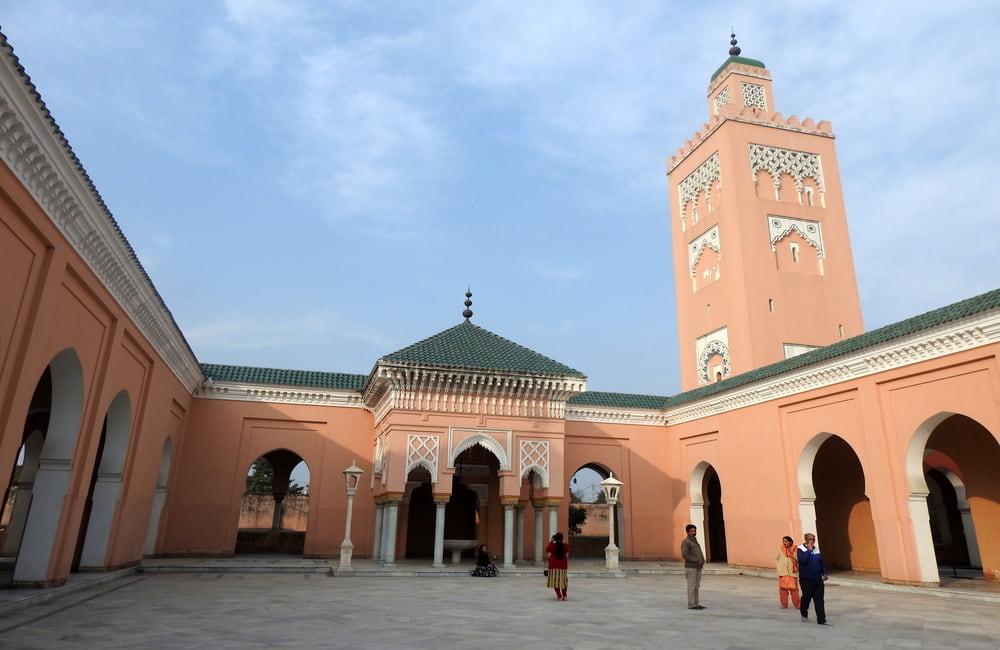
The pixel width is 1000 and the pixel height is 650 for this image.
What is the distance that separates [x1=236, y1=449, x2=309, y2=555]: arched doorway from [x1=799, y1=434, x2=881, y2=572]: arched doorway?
12.2m

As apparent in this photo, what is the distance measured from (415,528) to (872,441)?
36.8 feet

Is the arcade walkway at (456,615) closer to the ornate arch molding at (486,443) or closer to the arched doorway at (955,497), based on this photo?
the arched doorway at (955,497)

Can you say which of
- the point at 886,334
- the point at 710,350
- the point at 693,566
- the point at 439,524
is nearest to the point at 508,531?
the point at 439,524

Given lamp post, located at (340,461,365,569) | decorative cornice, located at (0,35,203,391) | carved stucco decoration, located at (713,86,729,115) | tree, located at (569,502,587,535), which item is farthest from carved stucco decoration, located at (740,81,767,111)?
decorative cornice, located at (0,35,203,391)

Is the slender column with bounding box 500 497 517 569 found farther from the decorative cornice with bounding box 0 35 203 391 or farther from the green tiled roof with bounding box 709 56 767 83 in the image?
the green tiled roof with bounding box 709 56 767 83

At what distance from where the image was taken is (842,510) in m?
14.3

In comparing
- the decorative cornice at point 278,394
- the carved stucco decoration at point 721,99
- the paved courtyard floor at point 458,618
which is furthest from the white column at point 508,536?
the carved stucco decoration at point 721,99

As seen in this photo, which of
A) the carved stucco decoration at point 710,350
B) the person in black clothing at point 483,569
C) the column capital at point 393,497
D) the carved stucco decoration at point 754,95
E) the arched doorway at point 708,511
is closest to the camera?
the person in black clothing at point 483,569

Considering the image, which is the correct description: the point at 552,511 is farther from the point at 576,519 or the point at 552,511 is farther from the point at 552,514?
the point at 576,519

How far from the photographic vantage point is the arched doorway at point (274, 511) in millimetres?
18156

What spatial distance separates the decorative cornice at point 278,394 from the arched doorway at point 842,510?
10.6 m

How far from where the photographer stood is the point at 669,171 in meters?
23.4

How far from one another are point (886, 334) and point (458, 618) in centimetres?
830

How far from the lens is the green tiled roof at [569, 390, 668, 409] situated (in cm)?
1700
